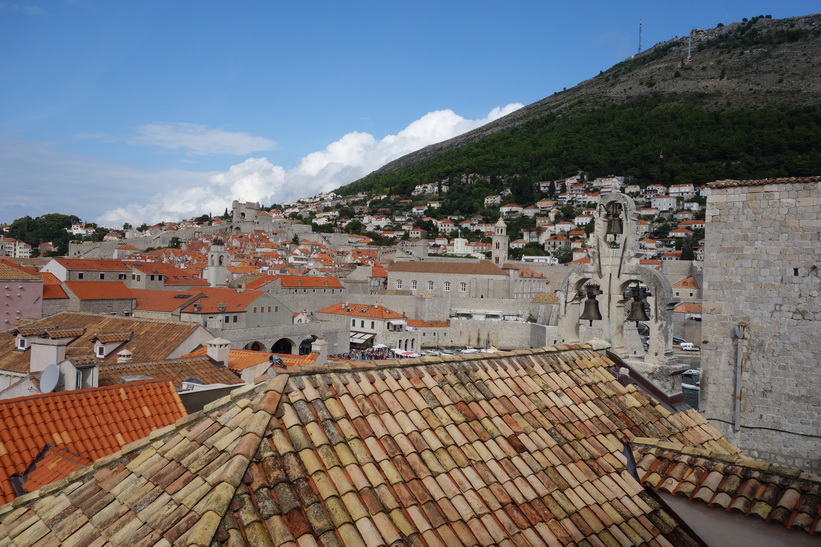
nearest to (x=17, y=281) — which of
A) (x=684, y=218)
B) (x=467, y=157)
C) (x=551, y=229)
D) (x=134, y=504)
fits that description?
(x=134, y=504)

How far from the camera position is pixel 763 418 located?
809 cm

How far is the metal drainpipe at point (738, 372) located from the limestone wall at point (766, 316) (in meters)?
0.02

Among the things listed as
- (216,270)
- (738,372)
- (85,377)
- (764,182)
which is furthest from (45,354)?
(216,270)

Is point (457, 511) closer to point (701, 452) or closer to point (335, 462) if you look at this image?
point (335, 462)

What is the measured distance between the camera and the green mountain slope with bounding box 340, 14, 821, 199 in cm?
8612

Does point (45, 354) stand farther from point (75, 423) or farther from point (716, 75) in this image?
point (716, 75)

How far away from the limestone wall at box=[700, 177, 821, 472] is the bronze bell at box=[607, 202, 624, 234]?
99.1 inches

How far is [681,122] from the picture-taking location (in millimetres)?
105062

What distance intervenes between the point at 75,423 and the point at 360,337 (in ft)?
107

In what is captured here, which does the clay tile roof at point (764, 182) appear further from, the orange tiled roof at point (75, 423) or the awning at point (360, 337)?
the awning at point (360, 337)

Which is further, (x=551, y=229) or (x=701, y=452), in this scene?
(x=551, y=229)

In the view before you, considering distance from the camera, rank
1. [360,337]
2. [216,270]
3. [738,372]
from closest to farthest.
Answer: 1. [738,372]
2. [360,337]
3. [216,270]

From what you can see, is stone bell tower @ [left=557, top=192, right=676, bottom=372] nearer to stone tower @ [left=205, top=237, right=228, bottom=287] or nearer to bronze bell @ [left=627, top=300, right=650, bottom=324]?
bronze bell @ [left=627, top=300, right=650, bottom=324]

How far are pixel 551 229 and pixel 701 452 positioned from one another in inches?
3487
